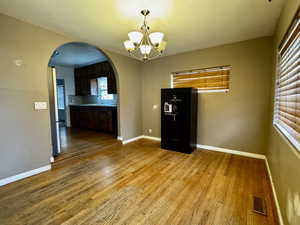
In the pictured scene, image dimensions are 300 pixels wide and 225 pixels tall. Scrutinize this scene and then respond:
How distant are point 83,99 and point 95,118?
1.94 meters

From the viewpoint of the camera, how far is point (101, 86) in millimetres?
5562

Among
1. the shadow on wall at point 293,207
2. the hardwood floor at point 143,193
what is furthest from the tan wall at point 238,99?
the shadow on wall at point 293,207

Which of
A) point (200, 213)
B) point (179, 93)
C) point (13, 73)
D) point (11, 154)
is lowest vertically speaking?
point (200, 213)

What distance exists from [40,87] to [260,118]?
4.22 metres

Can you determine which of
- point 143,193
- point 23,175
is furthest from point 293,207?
point 23,175

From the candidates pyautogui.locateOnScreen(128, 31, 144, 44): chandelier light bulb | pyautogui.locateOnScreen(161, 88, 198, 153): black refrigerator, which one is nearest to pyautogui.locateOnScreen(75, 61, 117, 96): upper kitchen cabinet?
pyautogui.locateOnScreen(161, 88, 198, 153): black refrigerator

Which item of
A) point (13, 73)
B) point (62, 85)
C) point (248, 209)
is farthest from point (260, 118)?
point (62, 85)

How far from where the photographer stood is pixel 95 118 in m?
5.14

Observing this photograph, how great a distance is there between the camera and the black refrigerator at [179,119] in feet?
10.6

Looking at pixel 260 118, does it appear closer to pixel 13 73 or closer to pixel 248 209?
pixel 248 209

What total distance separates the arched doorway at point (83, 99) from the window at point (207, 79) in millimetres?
1827

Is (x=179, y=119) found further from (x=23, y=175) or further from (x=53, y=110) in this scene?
(x=23, y=175)

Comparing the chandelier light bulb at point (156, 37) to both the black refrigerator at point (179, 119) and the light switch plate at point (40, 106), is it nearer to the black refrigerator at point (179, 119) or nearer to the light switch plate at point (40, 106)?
the black refrigerator at point (179, 119)

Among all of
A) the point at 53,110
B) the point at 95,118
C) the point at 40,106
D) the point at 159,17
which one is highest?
the point at 159,17
